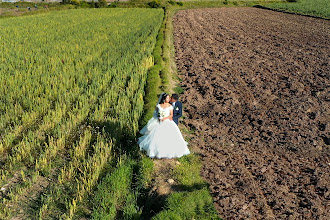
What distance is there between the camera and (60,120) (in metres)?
6.54

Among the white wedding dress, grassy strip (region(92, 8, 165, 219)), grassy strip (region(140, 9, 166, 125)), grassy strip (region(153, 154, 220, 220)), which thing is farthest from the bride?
grassy strip (region(140, 9, 166, 125))

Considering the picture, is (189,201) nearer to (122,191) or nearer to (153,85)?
(122,191)

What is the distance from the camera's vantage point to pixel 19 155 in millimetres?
5309

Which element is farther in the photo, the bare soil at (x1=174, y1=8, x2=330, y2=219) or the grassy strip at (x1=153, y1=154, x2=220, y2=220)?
the bare soil at (x1=174, y1=8, x2=330, y2=219)

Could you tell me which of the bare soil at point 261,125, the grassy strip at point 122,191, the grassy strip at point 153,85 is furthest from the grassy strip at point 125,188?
the grassy strip at point 153,85

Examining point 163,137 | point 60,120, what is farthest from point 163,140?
point 60,120

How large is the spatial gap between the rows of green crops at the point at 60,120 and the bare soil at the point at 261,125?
6.56 ft

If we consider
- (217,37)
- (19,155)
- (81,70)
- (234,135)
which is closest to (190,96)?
(234,135)

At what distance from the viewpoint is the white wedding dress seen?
19.5ft

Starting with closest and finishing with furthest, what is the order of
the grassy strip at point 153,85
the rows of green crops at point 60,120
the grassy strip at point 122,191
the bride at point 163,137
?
1. the grassy strip at point 122,191
2. the rows of green crops at point 60,120
3. the bride at point 163,137
4. the grassy strip at point 153,85

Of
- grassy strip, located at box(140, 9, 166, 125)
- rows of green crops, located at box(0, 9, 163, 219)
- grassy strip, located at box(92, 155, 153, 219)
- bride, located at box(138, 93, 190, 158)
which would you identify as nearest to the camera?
grassy strip, located at box(92, 155, 153, 219)

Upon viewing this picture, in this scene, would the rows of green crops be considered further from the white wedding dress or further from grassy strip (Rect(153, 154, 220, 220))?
grassy strip (Rect(153, 154, 220, 220))

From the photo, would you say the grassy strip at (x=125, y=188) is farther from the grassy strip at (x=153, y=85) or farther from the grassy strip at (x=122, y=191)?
the grassy strip at (x=153, y=85)

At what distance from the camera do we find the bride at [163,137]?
19.5ft
